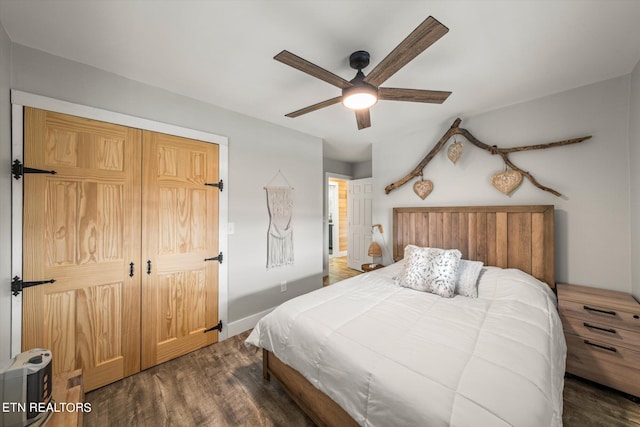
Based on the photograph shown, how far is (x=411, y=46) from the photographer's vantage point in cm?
125

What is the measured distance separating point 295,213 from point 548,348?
106 inches

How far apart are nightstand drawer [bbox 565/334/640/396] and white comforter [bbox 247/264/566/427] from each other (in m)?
0.45

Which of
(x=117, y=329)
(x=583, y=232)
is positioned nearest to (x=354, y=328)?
(x=117, y=329)

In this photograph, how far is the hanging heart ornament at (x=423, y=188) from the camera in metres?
3.11

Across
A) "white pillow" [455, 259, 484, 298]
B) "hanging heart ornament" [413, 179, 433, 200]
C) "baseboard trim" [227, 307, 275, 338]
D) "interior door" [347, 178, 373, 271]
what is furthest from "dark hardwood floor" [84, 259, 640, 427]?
"interior door" [347, 178, 373, 271]

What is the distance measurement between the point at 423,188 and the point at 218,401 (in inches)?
122

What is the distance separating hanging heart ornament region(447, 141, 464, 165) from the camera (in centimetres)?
281

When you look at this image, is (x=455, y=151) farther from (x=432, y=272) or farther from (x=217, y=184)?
(x=217, y=184)

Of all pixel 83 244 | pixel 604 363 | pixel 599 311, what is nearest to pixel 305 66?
pixel 83 244

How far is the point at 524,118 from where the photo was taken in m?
2.49

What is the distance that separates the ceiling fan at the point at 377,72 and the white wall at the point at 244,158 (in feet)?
3.77

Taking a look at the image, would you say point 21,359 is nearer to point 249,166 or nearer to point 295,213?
point 249,166

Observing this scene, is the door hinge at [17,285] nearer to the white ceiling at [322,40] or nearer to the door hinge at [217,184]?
the door hinge at [217,184]

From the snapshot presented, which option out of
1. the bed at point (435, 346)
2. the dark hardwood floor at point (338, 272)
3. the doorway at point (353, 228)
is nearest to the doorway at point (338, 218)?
the dark hardwood floor at point (338, 272)
